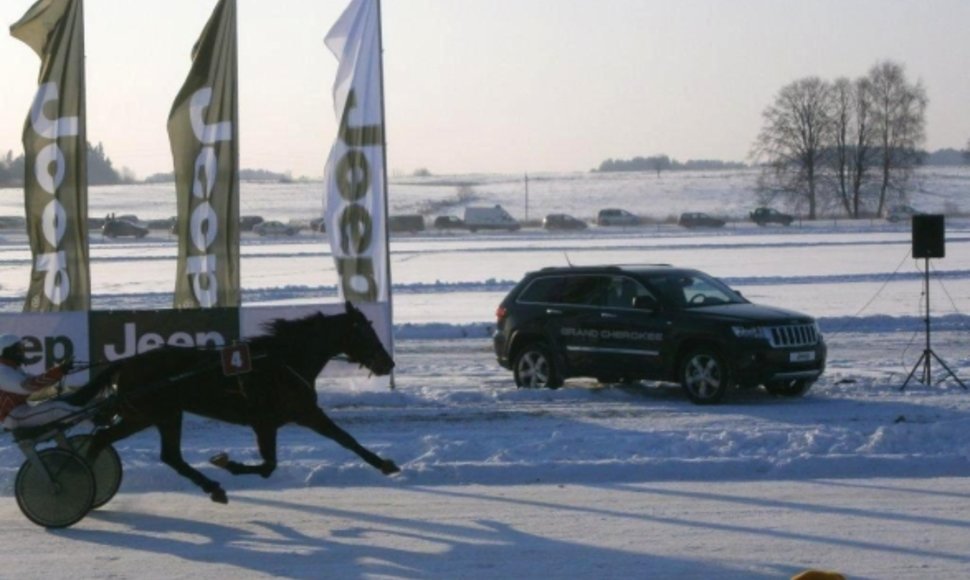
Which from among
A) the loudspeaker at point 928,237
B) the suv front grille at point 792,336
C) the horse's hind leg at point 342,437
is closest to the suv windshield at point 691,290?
the suv front grille at point 792,336

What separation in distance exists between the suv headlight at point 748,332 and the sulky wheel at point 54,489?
881 centimetres

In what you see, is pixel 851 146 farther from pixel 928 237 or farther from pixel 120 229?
pixel 928 237

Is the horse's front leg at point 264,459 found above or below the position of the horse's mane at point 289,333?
below

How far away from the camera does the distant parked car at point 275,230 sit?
86.1 metres

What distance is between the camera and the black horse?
423 inches

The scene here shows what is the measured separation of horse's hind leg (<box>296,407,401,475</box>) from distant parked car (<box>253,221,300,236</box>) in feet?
247

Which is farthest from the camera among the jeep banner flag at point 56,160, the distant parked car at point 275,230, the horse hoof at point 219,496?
the distant parked car at point 275,230

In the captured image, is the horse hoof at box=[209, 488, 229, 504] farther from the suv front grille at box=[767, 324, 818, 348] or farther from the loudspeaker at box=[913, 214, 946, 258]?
the loudspeaker at box=[913, 214, 946, 258]

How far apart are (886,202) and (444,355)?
290 feet

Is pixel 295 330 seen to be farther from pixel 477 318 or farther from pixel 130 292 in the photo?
pixel 130 292

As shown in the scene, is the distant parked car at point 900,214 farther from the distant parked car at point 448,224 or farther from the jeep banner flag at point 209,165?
the jeep banner flag at point 209,165

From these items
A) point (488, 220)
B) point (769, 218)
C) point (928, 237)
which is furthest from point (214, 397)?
point (769, 218)

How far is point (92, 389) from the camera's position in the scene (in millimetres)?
10773

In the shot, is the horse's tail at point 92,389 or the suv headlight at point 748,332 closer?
the horse's tail at point 92,389
